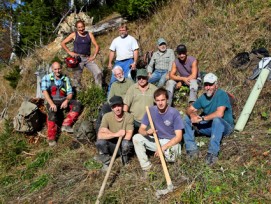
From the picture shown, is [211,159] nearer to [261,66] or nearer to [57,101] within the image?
[261,66]

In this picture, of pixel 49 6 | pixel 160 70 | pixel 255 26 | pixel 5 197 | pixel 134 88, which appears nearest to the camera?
pixel 5 197

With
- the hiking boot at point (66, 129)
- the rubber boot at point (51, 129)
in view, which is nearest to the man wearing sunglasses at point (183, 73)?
the hiking boot at point (66, 129)

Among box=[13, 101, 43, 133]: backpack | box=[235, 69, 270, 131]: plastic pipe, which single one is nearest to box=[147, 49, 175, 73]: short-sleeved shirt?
box=[235, 69, 270, 131]: plastic pipe

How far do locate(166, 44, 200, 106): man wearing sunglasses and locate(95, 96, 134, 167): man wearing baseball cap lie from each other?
1.50 meters

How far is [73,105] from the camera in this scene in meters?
6.91

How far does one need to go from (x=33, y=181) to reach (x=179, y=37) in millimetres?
6000

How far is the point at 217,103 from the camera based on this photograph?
16.4 ft

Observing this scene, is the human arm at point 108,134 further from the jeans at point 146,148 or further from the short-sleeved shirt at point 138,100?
the short-sleeved shirt at point 138,100

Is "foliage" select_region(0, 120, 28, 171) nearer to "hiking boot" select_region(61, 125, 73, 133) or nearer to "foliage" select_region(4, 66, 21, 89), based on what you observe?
"hiking boot" select_region(61, 125, 73, 133)

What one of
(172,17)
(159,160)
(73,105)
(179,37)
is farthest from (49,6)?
(159,160)

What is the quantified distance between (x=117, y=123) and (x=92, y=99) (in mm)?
2309

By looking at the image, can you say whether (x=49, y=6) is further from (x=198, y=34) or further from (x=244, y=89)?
(x=244, y=89)

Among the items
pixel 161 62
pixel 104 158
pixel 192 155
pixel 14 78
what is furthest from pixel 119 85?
pixel 14 78

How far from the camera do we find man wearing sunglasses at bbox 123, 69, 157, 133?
226 inches
